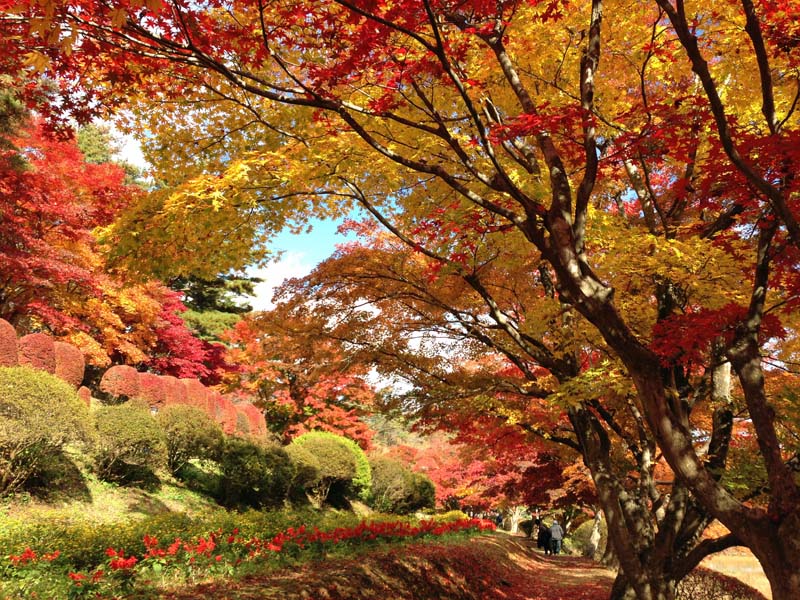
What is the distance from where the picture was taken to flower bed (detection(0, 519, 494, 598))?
4781mm

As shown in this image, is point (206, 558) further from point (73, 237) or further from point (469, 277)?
point (73, 237)

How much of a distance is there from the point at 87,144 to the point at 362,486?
105 feet

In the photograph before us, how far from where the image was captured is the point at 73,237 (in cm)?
1534

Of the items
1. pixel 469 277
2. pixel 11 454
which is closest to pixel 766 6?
pixel 469 277

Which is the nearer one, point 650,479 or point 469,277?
point 469,277

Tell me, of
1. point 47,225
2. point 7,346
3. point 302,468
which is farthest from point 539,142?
point 47,225

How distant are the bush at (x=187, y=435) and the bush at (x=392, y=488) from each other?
8636 mm

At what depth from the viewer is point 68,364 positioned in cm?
1273

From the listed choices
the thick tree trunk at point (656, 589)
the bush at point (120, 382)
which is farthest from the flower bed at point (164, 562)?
the bush at point (120, 382)

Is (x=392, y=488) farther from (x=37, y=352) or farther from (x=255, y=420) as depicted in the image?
(x=37, y=352)

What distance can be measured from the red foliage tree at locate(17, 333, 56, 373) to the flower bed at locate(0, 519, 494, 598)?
24.0 feet

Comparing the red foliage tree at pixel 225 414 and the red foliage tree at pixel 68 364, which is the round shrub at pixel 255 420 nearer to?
the red foliage tree at pixel 225 414

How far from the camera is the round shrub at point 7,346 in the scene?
35.0ft

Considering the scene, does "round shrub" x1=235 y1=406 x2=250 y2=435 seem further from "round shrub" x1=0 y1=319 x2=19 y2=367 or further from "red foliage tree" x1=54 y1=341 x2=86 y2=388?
"round shrub" x1=0 y1=319 x2=19 y2=367
